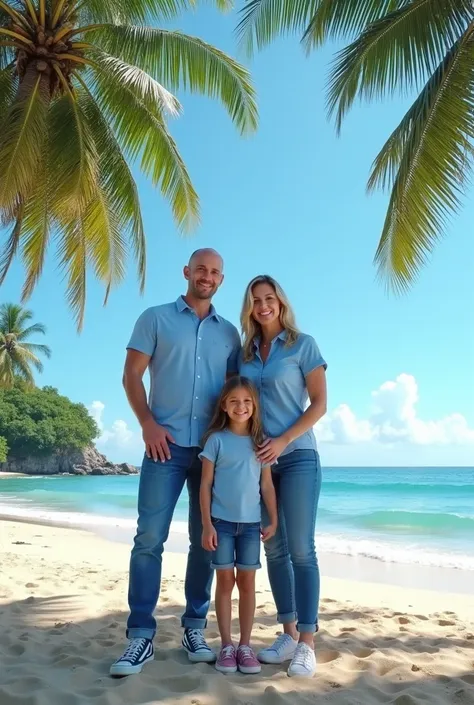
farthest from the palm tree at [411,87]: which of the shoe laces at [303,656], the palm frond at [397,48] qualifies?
the shoe laces at [303,656]

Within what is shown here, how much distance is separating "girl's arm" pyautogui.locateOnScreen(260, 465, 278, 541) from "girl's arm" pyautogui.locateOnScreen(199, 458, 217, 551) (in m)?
0.29

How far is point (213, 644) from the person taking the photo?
4.01 m

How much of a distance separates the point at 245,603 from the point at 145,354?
59.9 inches

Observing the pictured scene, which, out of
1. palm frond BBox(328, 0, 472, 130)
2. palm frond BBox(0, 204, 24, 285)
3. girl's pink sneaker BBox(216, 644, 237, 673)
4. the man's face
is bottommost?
girl's pink sneaker BBox(216, 644, 237, 673)

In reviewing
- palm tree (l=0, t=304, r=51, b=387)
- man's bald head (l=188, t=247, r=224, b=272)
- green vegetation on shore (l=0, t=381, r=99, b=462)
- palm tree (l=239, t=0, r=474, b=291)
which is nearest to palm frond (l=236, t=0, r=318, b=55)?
palm tree (l=239, t=0, r=474, b=291)

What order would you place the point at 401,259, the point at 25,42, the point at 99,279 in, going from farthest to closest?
the point at 99,279, the point at 25,42, the point at 401,259

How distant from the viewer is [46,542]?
40.3 feet

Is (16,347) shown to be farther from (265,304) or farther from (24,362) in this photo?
(265,304)

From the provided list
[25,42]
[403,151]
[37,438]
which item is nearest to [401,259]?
[403,151]

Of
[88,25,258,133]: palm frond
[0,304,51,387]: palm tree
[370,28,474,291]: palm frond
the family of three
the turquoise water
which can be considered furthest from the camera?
[0,304,51,387]: palm tree

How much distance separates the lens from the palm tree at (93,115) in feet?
26.2

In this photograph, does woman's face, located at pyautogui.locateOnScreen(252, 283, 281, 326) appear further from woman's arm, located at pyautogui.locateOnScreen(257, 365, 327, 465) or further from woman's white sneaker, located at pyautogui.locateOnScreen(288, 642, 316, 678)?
woman's white sneaker, located at pyautogui.locateOnScreen(288, 642, 316, 678)

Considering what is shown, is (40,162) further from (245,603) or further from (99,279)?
(245,603)

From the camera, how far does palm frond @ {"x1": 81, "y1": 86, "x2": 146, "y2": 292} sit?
29.9 ft
